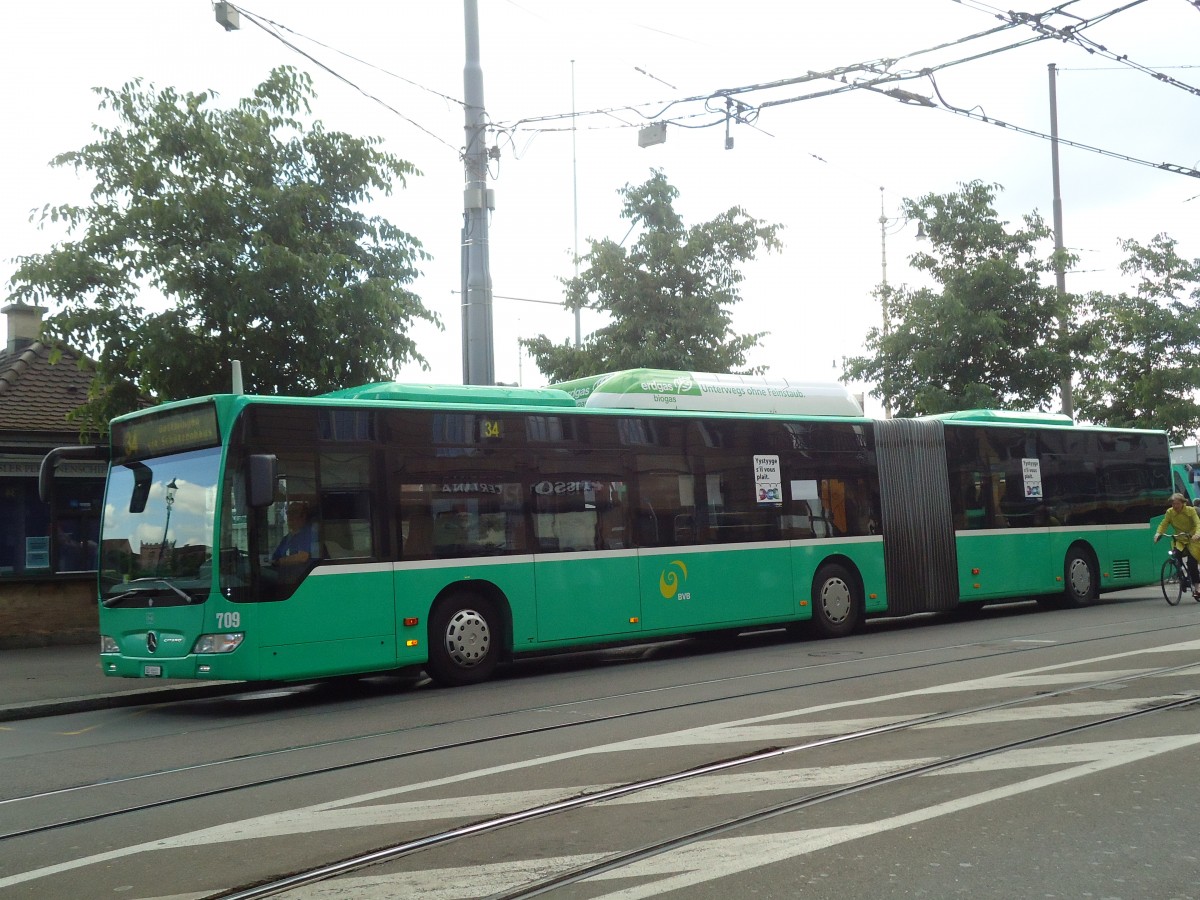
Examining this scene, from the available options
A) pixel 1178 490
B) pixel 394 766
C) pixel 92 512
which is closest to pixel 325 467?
pixel 394 766

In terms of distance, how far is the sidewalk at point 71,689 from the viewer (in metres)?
12.2

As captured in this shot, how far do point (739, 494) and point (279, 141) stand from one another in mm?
7794

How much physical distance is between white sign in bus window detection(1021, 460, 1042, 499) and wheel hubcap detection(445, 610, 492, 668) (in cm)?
1013

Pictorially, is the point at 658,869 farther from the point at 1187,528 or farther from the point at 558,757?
the point at 1187,528

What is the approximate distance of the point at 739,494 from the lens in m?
15.6

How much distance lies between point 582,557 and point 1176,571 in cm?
1080

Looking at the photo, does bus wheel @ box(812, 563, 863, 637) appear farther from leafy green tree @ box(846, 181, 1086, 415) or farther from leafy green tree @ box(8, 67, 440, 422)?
leafy green tree @ box(846, 181, 1086, 415)

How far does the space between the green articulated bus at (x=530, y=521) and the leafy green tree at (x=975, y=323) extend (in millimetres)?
7696

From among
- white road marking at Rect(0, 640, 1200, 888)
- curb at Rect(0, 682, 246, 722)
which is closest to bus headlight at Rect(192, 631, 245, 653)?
curb at Rect(0, 682, 246, 722)

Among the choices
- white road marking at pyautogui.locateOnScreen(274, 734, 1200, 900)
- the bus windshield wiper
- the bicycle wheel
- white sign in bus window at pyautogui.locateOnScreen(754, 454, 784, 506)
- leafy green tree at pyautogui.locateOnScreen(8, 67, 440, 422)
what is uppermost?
leafy green tree at pyautogui.locateOnScreen(8, 67, 440, 422)

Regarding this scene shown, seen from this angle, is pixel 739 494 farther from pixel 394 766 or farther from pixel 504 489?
pixel 394 766

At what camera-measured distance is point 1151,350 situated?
1272 inches

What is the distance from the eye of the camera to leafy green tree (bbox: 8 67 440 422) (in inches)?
631

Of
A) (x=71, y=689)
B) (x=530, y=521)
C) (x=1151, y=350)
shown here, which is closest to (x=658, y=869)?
(x=530, y=521)
